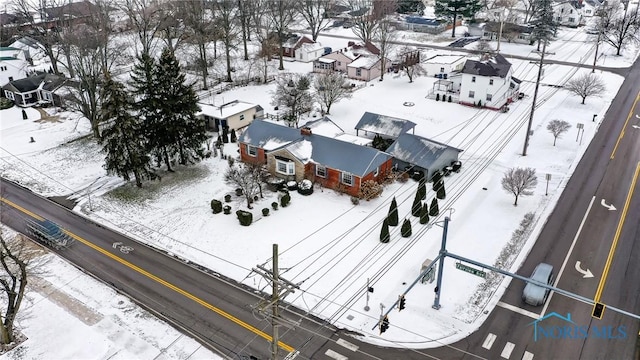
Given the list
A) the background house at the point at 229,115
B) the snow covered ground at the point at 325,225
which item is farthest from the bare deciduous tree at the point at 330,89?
the background house at the point at 229,115

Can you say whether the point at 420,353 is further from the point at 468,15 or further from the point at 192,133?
the point at 468,15

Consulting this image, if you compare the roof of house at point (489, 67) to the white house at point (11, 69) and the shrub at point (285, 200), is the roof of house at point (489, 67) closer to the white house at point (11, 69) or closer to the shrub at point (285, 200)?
the shrub at point (285, 200)

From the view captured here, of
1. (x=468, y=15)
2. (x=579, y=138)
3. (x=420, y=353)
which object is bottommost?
(x=420, y=353)

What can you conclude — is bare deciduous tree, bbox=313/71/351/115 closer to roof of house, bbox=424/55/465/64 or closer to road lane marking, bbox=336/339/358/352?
roof of house, bbox=424/55/465/64

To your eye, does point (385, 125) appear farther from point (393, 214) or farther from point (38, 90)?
point (38, 90)

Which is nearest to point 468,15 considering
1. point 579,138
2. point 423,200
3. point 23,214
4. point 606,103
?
point 606,103

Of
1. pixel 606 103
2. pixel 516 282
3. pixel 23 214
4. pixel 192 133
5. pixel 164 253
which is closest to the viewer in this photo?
pixel 516 282
